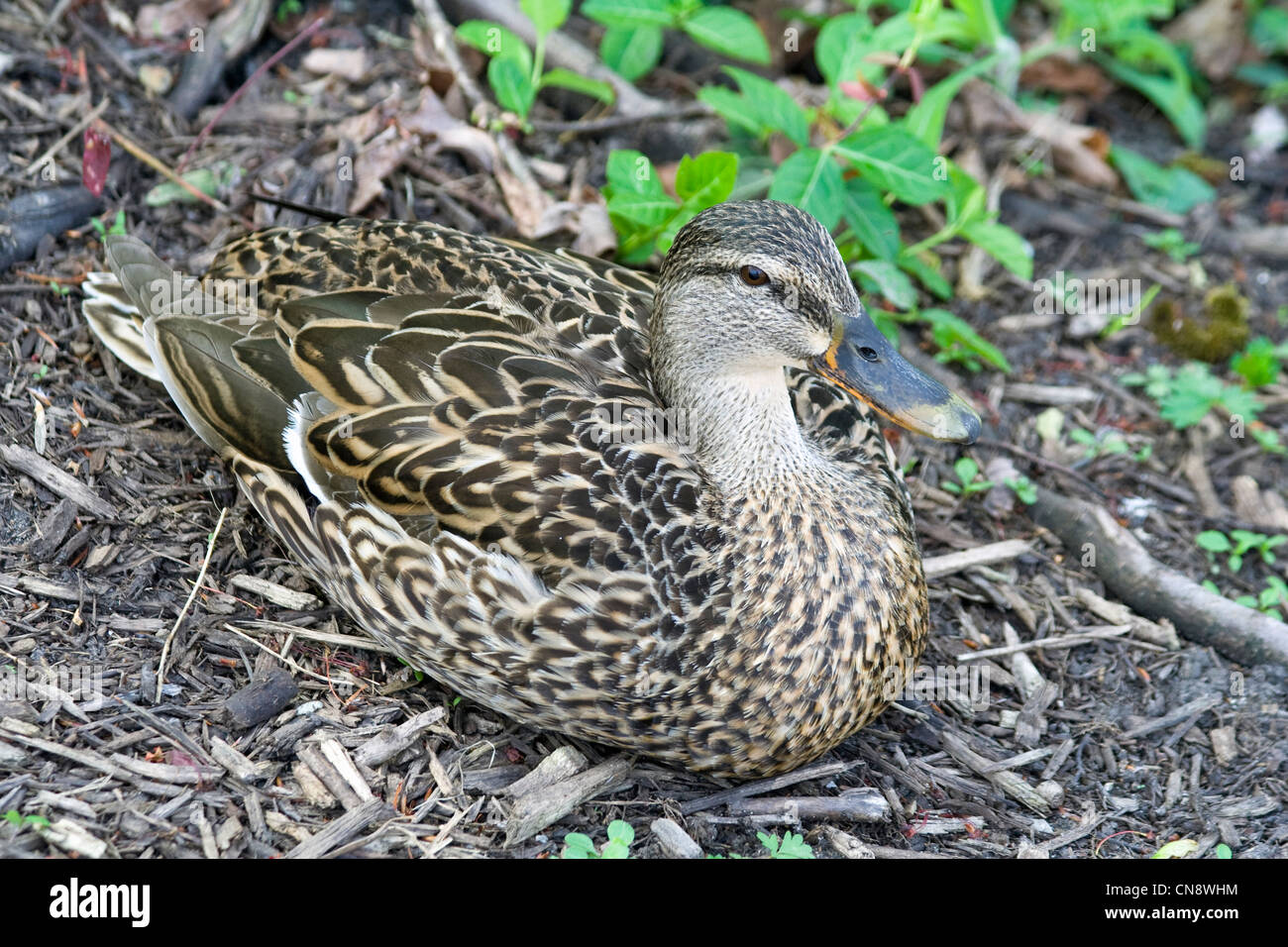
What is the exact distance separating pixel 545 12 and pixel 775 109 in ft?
3.37

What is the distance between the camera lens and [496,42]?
5.13 metres

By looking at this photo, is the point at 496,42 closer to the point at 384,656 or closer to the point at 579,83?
the point at 579,83

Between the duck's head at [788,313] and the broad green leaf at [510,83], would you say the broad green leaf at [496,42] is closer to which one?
the broad green leaf at [510,83]

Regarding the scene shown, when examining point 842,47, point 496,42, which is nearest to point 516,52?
point 496,42

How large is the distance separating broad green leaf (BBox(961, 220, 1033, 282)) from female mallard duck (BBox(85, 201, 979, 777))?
159 centimetres

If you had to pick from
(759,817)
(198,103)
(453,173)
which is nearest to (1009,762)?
(759,817)

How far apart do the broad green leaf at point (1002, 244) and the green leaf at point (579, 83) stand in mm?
1653

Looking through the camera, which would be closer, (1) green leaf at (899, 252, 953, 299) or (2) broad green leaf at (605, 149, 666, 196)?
(2) broad green leaf at (605, 149, 666, 196)

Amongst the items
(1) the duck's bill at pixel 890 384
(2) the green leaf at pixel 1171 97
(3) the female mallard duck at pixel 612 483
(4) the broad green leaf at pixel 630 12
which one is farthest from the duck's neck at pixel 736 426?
(2) the green leaf at pixel 1171 97

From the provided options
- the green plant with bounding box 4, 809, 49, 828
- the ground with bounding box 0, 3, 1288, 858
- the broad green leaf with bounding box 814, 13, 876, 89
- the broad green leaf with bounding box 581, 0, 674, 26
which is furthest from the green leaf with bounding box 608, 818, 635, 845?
the broad green leaf with bounding box 581, 0, 674, 26

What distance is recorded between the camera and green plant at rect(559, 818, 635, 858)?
10.9 feet

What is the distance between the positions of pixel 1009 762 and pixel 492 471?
1.82m

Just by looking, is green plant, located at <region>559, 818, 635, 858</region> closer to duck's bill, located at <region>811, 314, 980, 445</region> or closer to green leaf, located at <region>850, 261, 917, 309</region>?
duck's bill, located at <region>811, 314, 980, 445</region>

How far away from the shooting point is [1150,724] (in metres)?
4.03
